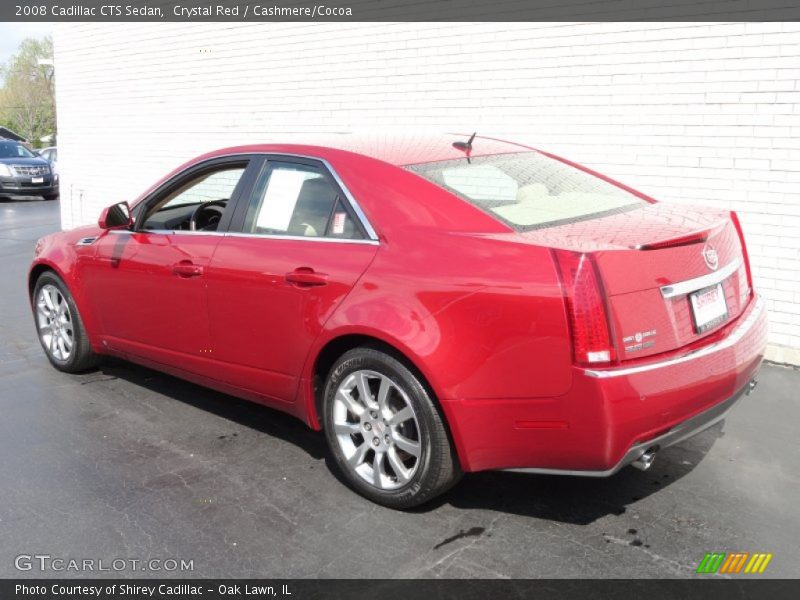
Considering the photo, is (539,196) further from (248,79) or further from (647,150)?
(248,79)

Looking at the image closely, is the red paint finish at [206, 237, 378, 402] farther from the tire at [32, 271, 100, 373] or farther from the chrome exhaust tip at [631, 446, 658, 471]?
the tire at [32, 271, 100, 373]

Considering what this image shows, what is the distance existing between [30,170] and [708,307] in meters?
20.8

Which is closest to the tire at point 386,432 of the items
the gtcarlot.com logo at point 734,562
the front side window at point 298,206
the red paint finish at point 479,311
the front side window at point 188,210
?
the red paint finish at point 479,311

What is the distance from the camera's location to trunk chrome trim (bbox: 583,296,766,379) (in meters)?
3.09

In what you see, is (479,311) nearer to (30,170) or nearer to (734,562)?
(734,562)

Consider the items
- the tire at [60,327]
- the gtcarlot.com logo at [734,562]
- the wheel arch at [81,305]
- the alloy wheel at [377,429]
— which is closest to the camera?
the gtcarlot.com logo at [734,562]

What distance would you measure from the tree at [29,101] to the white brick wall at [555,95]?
4738 centimetres

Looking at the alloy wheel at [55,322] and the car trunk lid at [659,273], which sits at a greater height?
the car trunk lid at [659,273]

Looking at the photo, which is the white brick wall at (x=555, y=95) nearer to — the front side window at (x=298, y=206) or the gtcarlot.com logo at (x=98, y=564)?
the front side window at (x=298, y=206)

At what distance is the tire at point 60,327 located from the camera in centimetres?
567

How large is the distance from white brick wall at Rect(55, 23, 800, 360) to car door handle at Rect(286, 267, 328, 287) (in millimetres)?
3466

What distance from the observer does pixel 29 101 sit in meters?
54.5

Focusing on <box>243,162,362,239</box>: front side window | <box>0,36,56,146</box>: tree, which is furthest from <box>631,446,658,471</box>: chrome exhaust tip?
<box>0,36,56,146</box>: tree
